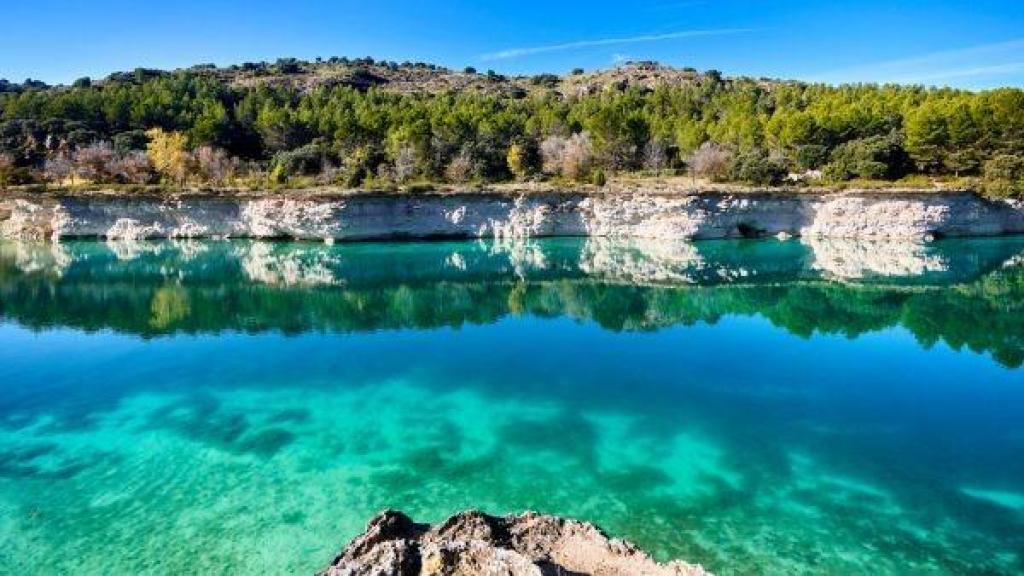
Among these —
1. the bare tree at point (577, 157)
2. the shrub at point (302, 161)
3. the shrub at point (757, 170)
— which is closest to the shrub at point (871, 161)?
the shrub at point (757, 170)

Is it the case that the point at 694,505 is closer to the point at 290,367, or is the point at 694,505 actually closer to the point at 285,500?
the point at 285,500

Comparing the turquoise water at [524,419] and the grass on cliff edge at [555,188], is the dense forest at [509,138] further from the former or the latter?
the turquoise water at [524,419]

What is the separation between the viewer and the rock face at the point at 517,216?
46531 mm

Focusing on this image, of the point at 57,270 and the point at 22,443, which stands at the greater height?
the point at 57,270

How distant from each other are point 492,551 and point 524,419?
9.03 metres

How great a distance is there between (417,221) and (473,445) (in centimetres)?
3662

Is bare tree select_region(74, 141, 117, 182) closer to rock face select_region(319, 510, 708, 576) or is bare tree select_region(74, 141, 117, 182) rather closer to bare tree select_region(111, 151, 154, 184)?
bare tree select_region(111, 151, 154, 184)

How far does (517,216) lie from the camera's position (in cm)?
4941

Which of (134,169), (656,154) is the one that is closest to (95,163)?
(134,169)

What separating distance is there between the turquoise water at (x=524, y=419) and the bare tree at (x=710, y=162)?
86.3ft

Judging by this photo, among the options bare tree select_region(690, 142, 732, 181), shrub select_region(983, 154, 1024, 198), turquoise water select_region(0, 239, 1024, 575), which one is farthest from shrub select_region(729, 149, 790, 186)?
turquoise water select_region(0, 239, 1024, 575)

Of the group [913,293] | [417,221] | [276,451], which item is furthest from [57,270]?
[913,293]

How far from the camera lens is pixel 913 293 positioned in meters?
29.1

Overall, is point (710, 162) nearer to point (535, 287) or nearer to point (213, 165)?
point (535, 287)
